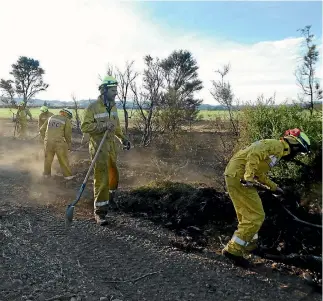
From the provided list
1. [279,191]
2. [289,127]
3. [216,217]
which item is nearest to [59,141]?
[216,217]

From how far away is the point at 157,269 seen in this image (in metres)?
4.18

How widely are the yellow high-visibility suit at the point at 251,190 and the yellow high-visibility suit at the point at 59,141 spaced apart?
17.9 ft

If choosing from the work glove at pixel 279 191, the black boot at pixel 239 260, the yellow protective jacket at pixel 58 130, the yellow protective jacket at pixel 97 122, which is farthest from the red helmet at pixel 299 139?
the yellow protective jacket at pixel 58 130

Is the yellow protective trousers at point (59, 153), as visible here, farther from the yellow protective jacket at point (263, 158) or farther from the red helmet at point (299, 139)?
the red helmet at point (299, 139)

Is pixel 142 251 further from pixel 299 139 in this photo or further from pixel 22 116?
pixel 22 116

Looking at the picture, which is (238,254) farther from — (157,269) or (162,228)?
(162,228)

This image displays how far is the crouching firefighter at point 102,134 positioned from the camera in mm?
5742

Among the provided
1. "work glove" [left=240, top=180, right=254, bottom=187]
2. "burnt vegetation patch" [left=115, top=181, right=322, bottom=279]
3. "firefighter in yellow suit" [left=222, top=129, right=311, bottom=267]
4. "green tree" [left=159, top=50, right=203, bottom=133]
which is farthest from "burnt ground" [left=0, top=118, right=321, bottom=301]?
"green tree" [left=159, top=50, right=203, bottom=133]

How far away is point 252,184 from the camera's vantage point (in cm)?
441

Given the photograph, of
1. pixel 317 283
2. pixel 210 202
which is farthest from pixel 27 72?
pixel 317 283

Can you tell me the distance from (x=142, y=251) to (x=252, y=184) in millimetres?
1647

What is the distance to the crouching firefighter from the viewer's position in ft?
18.8

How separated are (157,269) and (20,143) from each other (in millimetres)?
15424

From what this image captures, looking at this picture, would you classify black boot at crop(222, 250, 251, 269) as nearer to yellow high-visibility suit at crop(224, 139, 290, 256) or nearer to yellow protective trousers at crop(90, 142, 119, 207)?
yellow high-visibility suit at crop(224, 139, 290, 256)
